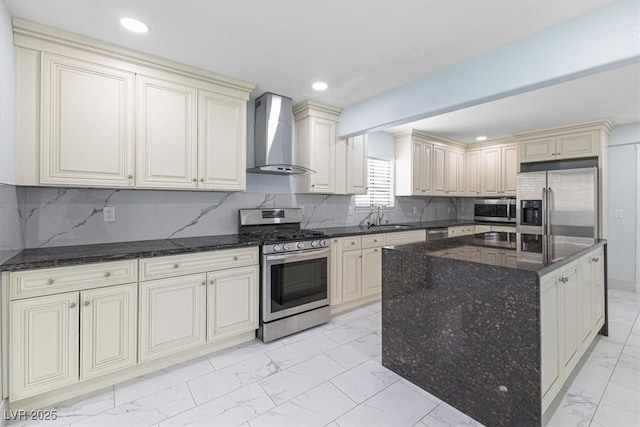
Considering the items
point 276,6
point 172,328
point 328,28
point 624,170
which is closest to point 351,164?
point 328,28

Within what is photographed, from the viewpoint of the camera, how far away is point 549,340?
163 cm

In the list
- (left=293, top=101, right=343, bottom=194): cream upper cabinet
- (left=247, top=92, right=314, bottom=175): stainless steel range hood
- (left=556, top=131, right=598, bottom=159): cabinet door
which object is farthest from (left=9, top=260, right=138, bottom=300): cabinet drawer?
(left=556, top=131, right=598, bottom=159): cabinet door

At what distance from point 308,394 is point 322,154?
253cm

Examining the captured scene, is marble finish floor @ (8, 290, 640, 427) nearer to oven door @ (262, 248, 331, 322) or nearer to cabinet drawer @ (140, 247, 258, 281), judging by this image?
oven door @ (262, 248, 331, 322)

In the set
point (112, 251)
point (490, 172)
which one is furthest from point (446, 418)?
point (490, 172)

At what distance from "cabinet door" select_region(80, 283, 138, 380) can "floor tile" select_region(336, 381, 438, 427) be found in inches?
60.9

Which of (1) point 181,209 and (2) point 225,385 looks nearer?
(2) point 225,385

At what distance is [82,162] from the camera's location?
215cm

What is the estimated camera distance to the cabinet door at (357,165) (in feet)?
12.7

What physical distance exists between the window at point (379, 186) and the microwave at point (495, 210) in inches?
76.1

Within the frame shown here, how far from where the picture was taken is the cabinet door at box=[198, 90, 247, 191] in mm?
2684

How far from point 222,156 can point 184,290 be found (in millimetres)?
1256

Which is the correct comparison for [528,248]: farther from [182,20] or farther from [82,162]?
[82,162]

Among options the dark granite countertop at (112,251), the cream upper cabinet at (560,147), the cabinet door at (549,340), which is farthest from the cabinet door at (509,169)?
the dark granite countertop at (112,251)
